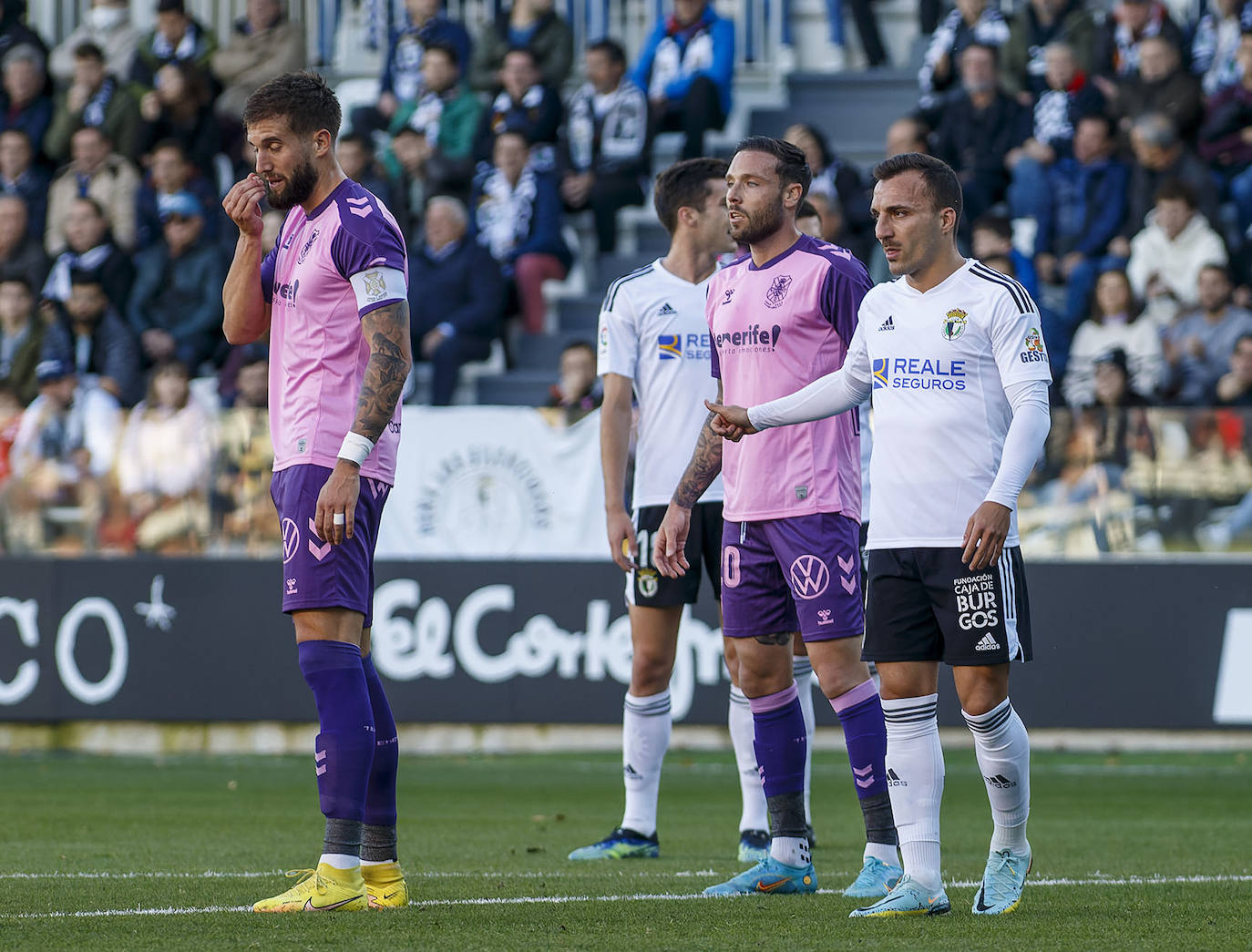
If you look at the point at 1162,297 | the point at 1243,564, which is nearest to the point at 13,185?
the point at 1162,297

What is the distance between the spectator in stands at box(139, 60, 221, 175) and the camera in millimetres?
17609

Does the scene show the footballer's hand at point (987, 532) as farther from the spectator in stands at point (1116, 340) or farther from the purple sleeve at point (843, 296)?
the spectator in stands at point (1116, 340)

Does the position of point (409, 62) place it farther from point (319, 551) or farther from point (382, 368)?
point (319, 551)

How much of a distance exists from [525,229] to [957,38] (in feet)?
12.7

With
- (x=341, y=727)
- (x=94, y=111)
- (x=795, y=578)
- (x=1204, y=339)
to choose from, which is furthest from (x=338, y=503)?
(x=94, y=111)

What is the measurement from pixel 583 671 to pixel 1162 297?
4.69 m

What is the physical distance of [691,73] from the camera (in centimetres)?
1666

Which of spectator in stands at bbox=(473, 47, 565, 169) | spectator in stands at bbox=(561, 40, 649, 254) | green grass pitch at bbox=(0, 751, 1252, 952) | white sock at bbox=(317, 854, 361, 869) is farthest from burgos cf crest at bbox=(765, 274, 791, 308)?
spectator in stands at bbox=(473, 47, 565, 169)

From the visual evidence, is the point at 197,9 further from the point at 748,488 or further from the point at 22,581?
the point at 748,488

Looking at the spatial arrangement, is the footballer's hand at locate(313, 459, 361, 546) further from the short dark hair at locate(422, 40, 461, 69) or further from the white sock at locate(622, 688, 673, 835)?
the short dark hair at locate(422, 40, 461, 69)

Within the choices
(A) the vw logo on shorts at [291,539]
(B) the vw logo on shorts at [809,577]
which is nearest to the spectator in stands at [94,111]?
(B) the vw logo on shorts at [809,577]

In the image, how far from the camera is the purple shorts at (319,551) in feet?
17.6

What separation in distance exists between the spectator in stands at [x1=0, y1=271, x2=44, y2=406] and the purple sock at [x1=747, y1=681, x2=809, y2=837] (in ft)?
32.8

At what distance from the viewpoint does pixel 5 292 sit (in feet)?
50.8
